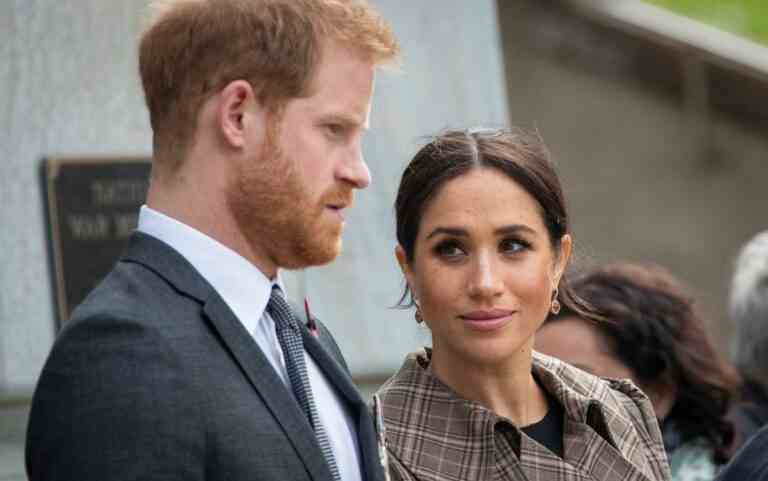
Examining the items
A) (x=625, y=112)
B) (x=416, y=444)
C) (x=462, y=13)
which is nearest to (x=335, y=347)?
(x=416, y=444)

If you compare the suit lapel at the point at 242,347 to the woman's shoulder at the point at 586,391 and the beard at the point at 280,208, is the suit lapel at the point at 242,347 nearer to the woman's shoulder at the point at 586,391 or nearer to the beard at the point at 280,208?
the beard at the point at 280,208

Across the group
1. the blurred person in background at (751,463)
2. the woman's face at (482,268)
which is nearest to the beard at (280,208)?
the woman's face at (482,268)

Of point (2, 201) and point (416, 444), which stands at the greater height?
point (2, 201)

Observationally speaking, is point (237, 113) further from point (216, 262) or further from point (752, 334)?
point (752, 334)

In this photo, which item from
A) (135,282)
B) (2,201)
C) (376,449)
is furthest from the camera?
(2,201)

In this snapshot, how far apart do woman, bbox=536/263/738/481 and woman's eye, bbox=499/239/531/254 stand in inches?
53.4

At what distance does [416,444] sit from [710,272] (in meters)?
5.68

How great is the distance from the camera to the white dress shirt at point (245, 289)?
2730 mm

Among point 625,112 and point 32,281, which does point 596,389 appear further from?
A: point 625,112

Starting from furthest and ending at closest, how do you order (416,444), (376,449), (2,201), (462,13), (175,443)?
1. (462,13)
2. (2,201)
3. (416,444)
4. (376,449)
5. (175,443)

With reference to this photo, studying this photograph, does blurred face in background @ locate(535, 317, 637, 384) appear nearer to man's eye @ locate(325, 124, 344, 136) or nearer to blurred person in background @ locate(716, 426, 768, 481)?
blurred person in background @ locate(716, 426, 768, 481)

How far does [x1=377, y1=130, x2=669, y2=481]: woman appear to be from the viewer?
3.13 m

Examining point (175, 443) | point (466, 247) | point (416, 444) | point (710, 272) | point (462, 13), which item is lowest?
point (710, 272)

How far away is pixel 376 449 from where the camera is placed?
9.38ft
